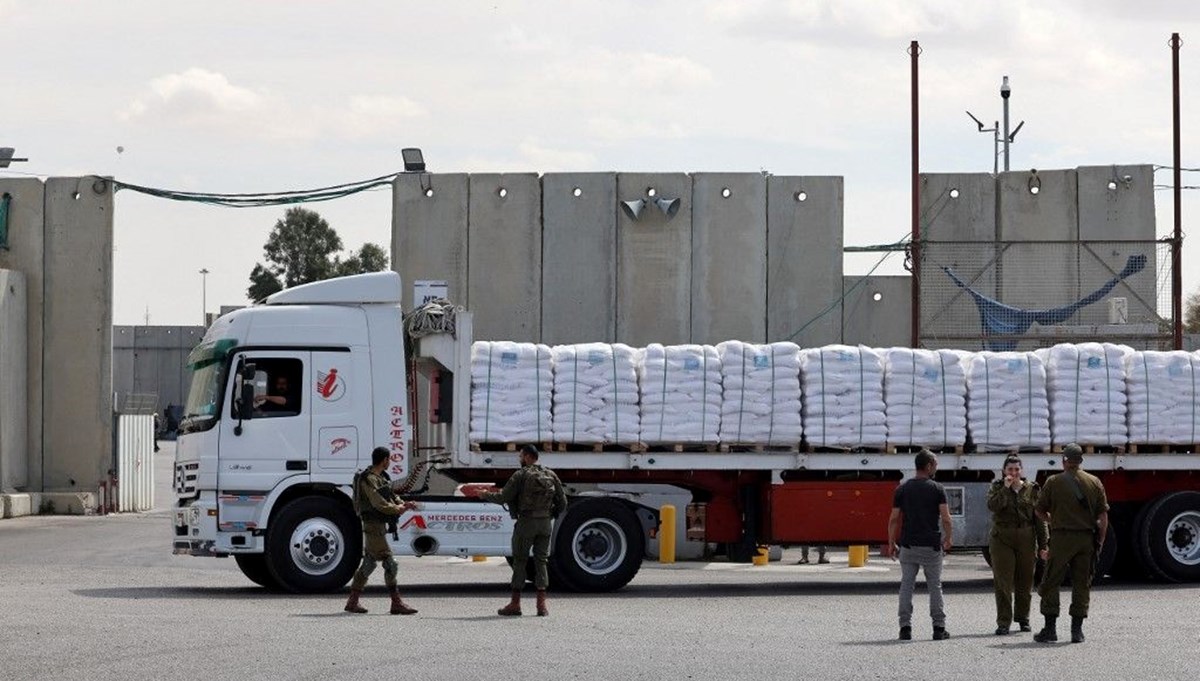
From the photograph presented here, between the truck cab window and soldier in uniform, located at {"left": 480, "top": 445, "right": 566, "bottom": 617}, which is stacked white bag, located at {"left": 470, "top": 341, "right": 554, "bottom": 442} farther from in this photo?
soldier in uniform, located at {"left": 480, "top": 445, "right": 566, "bottom": 617}

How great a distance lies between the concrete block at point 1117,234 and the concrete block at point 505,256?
9040 mm

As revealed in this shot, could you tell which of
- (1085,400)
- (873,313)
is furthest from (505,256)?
(1085,400)

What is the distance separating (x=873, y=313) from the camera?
33.2 metres

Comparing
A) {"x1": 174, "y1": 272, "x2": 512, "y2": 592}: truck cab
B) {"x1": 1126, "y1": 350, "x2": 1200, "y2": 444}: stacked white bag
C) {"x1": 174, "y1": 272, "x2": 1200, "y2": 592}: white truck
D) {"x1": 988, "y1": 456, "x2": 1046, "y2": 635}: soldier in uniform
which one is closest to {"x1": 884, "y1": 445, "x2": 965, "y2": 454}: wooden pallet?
{"x1": 174, "y1": 272, "x2": 1200, "y2": 592}: white truck

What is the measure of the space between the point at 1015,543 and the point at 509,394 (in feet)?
21.6

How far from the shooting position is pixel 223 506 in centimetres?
2102

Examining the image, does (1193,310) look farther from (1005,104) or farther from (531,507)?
(531,507)

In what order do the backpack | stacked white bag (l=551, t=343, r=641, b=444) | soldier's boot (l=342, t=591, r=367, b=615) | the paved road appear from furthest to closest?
stacked white bag (l=551, t=343, r=641, b=444) < the backpack < soldier's boot (l=342, t=591, r=367, b=615) < the paved road

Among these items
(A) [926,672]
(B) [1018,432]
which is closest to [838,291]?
(B) [1018,432]

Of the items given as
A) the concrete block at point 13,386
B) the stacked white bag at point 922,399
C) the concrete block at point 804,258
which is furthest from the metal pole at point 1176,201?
the concrete block at point 13,386

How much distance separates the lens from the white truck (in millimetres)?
21125

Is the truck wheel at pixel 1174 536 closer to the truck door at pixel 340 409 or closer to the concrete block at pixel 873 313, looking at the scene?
the truck door at pixel 340 409

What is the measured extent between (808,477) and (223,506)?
6.59 m

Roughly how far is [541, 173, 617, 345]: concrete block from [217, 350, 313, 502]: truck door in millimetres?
11744
